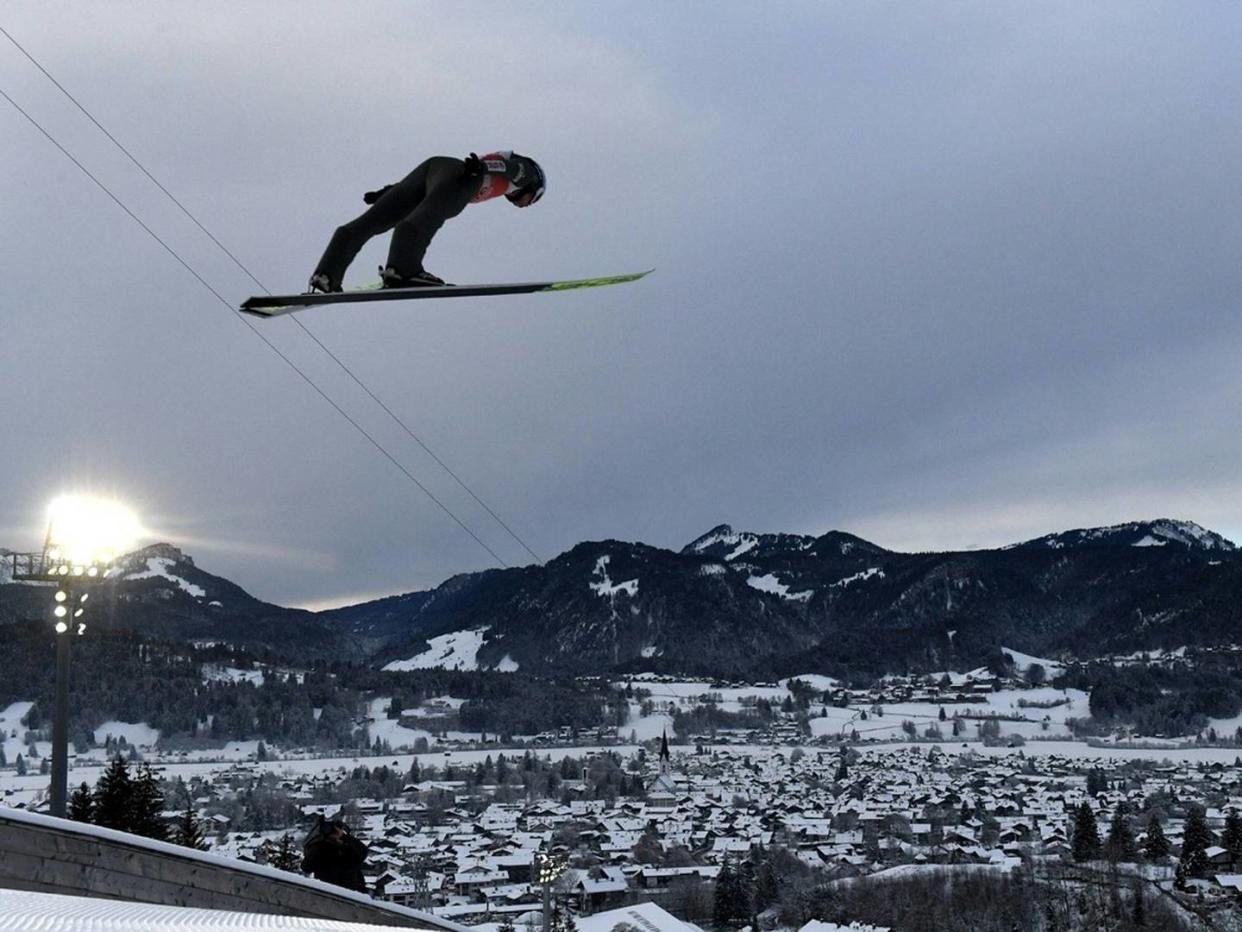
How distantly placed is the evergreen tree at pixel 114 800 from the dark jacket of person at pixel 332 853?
15.7 m

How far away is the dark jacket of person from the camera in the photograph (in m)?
11.1

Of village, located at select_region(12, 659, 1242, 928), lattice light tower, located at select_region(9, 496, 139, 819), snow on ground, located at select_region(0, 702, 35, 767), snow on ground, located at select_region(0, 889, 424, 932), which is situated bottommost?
village, located at select_region(12, 659, 1242, 928)

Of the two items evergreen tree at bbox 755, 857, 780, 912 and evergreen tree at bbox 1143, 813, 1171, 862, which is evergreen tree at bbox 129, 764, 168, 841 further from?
evergreen tree at bbox 1143, 813, 1171, 862

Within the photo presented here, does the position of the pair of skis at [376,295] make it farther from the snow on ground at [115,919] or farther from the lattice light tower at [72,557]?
the lattice light tower at [72,557]

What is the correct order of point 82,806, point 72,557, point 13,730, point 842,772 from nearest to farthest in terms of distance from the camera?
point 72,557
point 82,806
point 842,772
point 13,730

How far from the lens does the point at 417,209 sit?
645cm

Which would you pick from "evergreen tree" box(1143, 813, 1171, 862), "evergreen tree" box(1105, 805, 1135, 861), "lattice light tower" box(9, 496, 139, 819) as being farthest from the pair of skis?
"evergreen tree" box(1143, 813, 1171, 862)

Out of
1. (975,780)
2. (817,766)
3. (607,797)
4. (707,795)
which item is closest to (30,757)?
(607,797)

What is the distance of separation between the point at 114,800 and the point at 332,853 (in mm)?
16667

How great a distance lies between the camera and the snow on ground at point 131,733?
193375mm

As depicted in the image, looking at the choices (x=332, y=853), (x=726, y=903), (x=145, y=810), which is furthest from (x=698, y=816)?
(x=332, y=853)

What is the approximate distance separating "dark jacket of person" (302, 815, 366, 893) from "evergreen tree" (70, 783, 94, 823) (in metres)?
16.0

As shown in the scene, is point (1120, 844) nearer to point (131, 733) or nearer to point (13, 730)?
point (131, 733)

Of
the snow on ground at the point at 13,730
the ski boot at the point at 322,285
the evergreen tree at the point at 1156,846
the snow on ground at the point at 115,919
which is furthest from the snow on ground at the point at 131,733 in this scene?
the snow on ground at the point at 115,919
